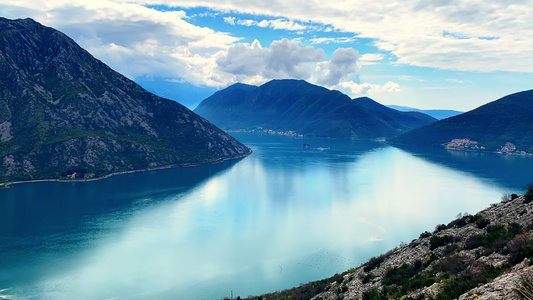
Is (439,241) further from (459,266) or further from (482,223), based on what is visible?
(459,266)

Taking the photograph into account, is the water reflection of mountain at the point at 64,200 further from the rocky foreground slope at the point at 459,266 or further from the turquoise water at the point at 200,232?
the rocky foreground slope at the point at 459,266

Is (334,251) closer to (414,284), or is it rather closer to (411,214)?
(411,214)

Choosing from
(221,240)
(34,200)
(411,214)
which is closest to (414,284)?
(221,240)

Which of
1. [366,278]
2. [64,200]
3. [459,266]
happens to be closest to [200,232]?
[64,200]

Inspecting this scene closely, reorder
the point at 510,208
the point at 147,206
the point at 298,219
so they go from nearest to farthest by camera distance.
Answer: the point at 510,208
the point at 298,219
the point at 147,206

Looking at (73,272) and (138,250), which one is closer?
(73,272)

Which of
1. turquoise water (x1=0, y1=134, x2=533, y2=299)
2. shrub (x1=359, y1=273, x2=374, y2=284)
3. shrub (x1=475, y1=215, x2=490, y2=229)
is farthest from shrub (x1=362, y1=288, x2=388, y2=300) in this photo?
turquoise water (x1=0, y1=134, x2=533, y2=299)
